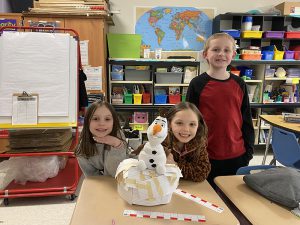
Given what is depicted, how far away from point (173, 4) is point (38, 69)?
234 centimetres

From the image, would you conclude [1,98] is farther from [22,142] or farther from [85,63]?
[85,63]

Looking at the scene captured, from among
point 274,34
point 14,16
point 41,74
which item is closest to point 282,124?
point 274,34

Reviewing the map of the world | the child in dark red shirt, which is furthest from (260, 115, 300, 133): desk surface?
the map of the world

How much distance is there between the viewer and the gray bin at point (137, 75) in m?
3.59

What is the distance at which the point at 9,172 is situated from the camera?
103 inches

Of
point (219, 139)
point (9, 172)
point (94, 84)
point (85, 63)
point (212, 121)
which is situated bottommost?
point (9, 172)

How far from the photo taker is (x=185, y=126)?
126 centimetres

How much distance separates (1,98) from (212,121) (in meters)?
1.73

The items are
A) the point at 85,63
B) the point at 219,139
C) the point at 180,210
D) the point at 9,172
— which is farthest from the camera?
the point at 85,63

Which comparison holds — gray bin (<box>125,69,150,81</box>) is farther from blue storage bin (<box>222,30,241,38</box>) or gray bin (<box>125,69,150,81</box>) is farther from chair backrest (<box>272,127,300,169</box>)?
chair backrest (<box>272,127,300,169</box>)

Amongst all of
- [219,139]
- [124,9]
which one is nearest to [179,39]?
[124,9]

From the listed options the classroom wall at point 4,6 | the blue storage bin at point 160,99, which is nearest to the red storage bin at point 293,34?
the blue storage bin at point 160,99

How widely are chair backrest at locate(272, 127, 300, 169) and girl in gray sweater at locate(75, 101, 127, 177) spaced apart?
1.52 metres

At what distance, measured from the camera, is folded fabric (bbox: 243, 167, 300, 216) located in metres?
0.99
